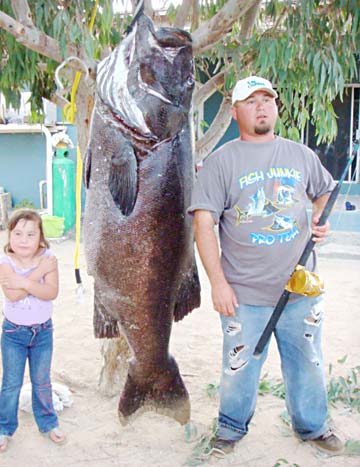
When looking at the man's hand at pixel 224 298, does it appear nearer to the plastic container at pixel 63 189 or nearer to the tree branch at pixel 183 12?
the tree branch at pixel 183 12

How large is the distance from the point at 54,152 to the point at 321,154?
222 inches

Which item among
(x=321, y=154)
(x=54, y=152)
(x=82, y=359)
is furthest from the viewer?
(x=321, y=154)

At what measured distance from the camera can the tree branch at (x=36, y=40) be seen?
9.49 feet

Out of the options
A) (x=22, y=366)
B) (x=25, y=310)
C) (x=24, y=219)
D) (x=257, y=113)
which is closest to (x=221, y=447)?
(x=22, y=366)

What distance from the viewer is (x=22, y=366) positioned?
10.8ft

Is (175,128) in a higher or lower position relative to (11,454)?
higher

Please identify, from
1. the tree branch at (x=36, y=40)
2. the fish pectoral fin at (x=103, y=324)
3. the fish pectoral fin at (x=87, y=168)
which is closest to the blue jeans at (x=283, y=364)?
the fish pectoral fin at (x=103, y=324)

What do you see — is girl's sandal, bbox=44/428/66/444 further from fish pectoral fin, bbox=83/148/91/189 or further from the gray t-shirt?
fish pectoral fin, bbox=83/148/91/189

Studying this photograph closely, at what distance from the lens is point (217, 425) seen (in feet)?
11.1

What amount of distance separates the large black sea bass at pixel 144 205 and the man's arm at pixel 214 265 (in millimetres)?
141

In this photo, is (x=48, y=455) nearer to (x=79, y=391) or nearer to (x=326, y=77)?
(x=79, y=391)

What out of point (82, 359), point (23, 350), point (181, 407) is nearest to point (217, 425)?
point (181, 407)

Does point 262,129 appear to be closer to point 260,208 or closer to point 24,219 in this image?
point 260,208

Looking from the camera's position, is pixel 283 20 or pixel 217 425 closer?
pixel 217 425
